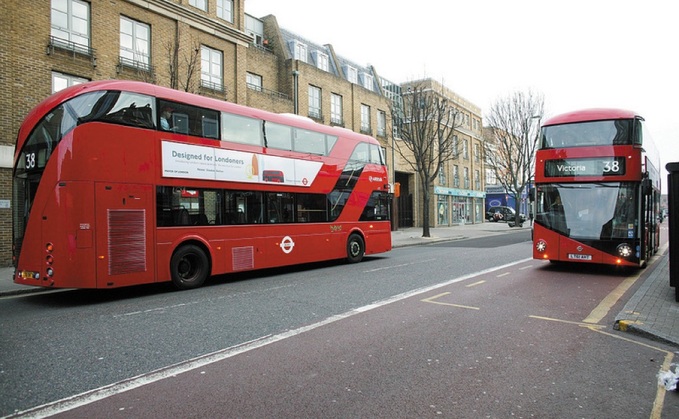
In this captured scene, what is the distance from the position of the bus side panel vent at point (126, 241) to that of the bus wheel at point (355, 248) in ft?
21.9

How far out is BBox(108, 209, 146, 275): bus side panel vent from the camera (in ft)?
25.8

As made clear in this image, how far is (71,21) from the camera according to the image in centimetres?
1482

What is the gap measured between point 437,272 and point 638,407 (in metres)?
7.58

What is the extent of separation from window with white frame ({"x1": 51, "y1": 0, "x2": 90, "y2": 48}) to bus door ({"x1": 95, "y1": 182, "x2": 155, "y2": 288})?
9.93 metres

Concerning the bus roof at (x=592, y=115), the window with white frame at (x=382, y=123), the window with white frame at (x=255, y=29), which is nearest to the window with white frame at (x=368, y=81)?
the window with white frame at (x=382, y=123)

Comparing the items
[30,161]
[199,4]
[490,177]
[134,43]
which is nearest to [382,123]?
[199,4]

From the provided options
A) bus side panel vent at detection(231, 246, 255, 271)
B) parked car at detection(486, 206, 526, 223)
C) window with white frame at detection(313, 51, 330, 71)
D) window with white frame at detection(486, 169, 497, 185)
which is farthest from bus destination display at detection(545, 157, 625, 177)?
window with white frame at detection(486, 169, 497, 185)

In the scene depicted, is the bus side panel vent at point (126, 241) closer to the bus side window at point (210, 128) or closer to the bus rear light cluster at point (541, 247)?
the bus side window at point (210, 128)

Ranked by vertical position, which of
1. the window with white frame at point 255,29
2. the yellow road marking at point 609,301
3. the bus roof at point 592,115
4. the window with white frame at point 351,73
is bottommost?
the yellow road marking at point 609,301

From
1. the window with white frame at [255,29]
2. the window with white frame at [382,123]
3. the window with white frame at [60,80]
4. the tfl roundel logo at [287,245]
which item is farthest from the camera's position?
the window with white frame at [382,123]

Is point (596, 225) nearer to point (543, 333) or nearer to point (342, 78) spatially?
point (543, 333)

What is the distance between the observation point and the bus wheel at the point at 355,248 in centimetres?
→ 1363

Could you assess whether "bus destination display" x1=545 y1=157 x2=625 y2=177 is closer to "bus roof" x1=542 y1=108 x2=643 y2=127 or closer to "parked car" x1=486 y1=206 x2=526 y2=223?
"bus roof" x1=542 y1=108 x2=643 y2=127

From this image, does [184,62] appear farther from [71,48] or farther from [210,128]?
[210,128]
